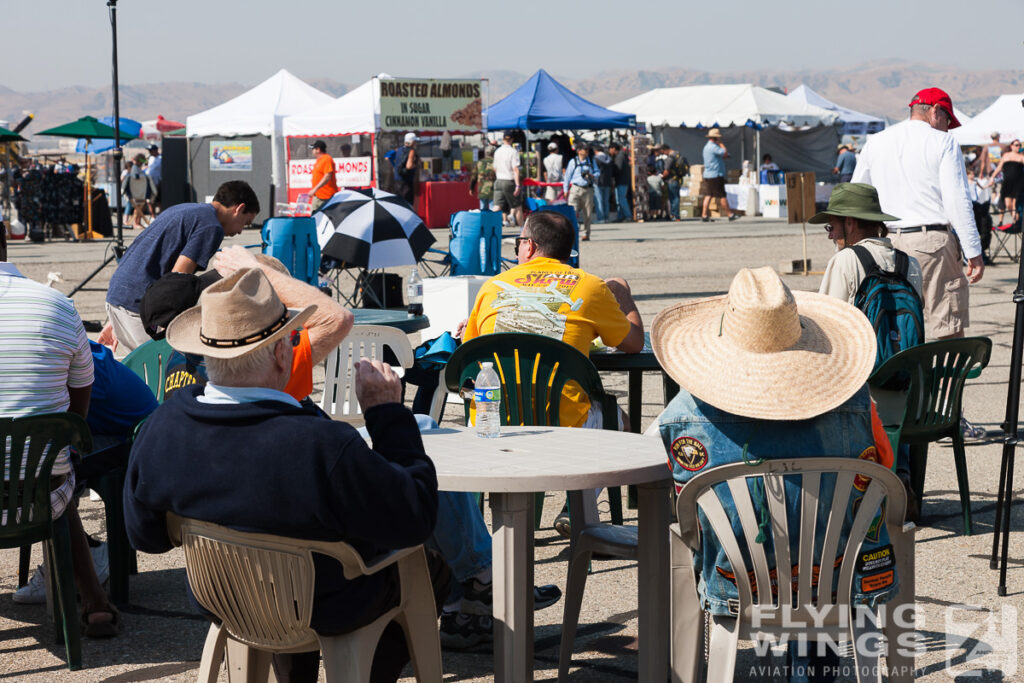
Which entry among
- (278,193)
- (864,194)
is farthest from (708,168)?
(864,194)

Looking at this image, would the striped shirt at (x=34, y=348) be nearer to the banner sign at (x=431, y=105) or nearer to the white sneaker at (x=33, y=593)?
the white sneaker at (x=33, y=593)

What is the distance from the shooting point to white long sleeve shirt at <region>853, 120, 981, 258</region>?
7.31 m

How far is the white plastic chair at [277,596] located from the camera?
2809mm

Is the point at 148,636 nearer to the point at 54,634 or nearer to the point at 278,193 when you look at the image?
the point at 54,634

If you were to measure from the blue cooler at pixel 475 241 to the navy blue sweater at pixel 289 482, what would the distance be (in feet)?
25.6

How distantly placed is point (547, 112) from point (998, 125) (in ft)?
38.8

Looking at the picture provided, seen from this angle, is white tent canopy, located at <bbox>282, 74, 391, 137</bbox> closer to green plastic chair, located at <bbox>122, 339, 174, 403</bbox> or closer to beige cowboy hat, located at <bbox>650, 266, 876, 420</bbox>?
Result: green plastic chair, located at <bbox>122, 339, 174, 403</bbox>

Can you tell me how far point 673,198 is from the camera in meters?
30.4

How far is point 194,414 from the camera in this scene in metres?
2.83

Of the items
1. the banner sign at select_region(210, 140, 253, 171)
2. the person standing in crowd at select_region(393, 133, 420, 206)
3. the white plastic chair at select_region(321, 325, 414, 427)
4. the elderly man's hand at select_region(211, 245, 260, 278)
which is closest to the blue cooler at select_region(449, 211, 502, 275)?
the white plastic chair at select_region(321, 325, 414, 427)

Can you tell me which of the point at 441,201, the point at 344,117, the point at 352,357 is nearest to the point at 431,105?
the point at 441,201

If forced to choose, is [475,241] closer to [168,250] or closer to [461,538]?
[168,250]

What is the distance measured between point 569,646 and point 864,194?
9.48ft

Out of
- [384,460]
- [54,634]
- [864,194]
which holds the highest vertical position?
[864,194]
